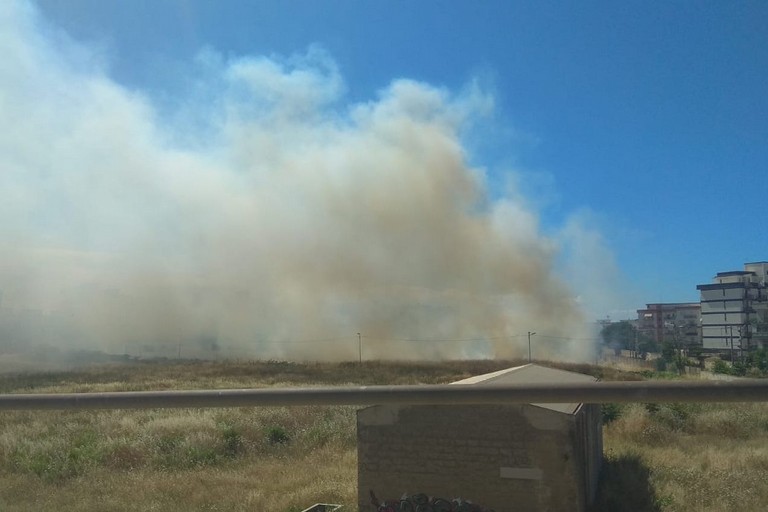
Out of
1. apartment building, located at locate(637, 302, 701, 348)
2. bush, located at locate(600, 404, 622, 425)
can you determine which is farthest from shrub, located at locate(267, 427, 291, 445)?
apartment building, located at locate(637, 302, 701, 348)

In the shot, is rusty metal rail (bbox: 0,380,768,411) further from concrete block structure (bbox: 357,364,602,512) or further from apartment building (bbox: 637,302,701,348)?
apartment building (bbox: 637,302,701,348)

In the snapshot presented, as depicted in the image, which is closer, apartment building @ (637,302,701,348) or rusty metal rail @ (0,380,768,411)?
rusty metal rail @ (0,380,768,411)

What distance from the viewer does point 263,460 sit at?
1088cm

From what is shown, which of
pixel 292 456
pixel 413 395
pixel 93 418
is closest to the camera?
pixel 413 395

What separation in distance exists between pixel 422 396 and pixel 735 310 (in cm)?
7653

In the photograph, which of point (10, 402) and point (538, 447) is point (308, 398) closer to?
point (10, 402)

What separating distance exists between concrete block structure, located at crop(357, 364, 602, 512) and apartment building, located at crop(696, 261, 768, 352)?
5991cm

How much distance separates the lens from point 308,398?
220cm

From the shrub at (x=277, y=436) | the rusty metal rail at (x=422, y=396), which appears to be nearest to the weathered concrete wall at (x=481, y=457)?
the rusty metal rail at (x=422, y=396)

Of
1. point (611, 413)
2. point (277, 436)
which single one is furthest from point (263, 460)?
point (611, 413)

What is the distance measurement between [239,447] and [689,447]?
26.1 ft

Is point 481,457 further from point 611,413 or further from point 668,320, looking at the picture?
point 668,320

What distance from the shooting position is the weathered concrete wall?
5.60 m

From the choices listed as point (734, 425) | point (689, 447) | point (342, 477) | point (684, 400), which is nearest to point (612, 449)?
point (689, 447)
